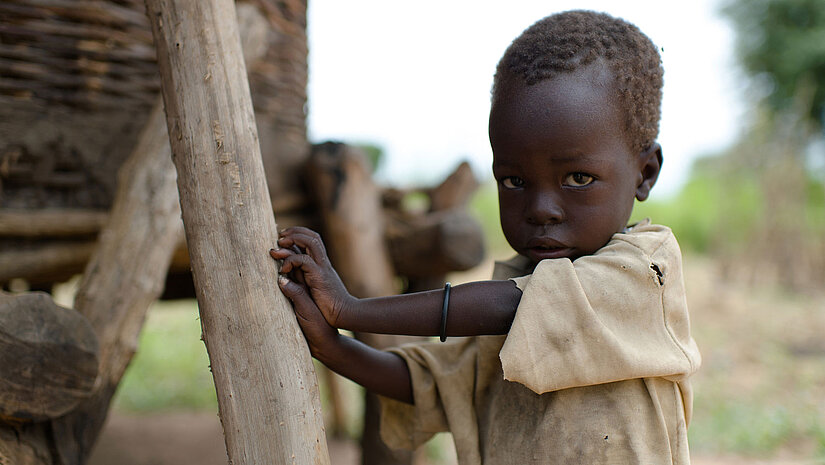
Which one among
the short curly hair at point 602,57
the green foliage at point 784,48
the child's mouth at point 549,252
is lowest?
the child's mouth at point 549,252

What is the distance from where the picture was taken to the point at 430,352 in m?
1.60

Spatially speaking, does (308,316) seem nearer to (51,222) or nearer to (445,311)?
(445,311)

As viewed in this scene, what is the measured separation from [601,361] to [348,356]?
54 centimetres

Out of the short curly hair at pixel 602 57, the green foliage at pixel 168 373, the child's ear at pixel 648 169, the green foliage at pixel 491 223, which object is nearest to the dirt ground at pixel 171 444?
the green foliage at pixel 168 373

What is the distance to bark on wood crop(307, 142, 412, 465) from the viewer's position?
9.01 ft

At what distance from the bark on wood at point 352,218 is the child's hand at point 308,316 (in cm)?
142

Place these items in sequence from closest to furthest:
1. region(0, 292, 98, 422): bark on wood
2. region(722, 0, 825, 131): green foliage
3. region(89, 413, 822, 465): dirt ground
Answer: region(0, 292, 98, 422): bark on wood
region(89, 413, 822, 465): dirt ground
region(722, 0, 825, 131): green foliage

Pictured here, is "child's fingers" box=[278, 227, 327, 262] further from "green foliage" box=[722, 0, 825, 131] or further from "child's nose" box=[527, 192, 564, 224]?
"green foliage" box=[722, 0, 825, 131]

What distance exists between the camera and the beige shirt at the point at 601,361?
121cm

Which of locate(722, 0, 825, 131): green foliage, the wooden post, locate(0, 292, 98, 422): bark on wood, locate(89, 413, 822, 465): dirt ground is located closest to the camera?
the wooden post

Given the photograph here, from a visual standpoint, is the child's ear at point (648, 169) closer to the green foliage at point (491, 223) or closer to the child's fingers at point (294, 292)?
the child's fingers at point (294, 292)

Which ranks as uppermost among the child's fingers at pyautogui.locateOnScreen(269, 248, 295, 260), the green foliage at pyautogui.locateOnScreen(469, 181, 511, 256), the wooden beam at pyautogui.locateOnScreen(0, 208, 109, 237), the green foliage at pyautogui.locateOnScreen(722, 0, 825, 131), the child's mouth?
the green foliage at pyautogui.locateOnScreen(722, 0, 825, 131)

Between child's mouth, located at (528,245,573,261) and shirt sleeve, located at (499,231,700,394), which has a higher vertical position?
child's mouth, located at (528,245,573,261)

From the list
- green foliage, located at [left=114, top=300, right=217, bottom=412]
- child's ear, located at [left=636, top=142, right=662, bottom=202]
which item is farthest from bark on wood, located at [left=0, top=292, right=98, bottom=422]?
green foliage, located at [left=114, top=300, right=217, bottom=412]
